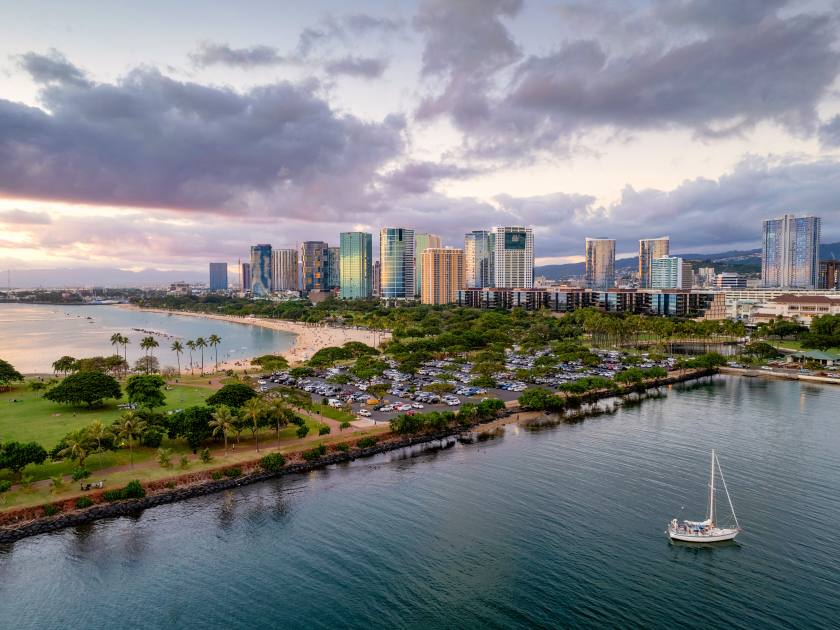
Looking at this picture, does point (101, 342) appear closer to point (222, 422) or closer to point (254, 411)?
point (254, 411)

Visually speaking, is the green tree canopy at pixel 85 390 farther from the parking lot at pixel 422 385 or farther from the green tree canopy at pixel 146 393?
the parking lot at pixel 422 385

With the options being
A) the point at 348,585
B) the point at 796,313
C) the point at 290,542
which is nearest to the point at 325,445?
the point at 290,542

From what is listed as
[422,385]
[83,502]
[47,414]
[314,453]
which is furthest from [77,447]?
[422,385]

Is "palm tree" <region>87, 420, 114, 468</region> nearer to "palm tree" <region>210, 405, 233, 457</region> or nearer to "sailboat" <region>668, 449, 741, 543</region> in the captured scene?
"palm tree" <region>210, 405, 233, 457</region>

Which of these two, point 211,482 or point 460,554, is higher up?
point 211,482

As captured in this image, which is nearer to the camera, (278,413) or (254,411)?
(254,411)

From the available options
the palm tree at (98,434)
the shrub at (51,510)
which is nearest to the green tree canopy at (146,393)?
the palm tree at (98,434)
